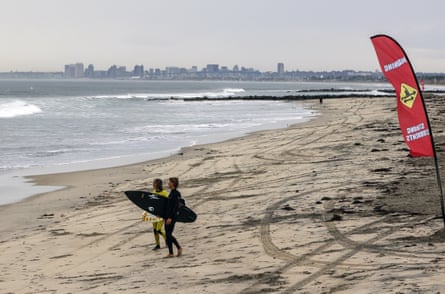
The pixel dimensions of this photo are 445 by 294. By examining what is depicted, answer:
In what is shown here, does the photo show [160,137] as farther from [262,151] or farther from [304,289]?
[304,289]

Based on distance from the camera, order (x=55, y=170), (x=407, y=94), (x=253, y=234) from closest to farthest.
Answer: (x=407, y=94)
(x=253, y=234)
(x=55, y=170)

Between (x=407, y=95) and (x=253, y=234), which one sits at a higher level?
(x=407, y=95)

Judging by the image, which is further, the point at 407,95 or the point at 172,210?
the point at 172,210

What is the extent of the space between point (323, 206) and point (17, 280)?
229 inches

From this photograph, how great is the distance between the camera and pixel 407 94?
28.5 feet

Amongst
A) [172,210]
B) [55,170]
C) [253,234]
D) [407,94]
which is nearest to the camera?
[407,94]

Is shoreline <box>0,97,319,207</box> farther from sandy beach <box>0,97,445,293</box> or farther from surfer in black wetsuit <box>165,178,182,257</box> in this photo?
surfer in black wetsuit <box>165,178,182,257</box>

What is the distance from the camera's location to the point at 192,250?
9.97 meters

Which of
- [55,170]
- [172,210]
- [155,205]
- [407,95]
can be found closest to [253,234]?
[172,210]

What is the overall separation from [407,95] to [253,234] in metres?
3.45

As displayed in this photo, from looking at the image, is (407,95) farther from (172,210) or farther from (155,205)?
(155,205)

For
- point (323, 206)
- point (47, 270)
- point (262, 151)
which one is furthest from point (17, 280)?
point (262, 151)

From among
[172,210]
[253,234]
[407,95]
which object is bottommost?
[253,234]

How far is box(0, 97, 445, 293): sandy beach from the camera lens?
8.11 meters
